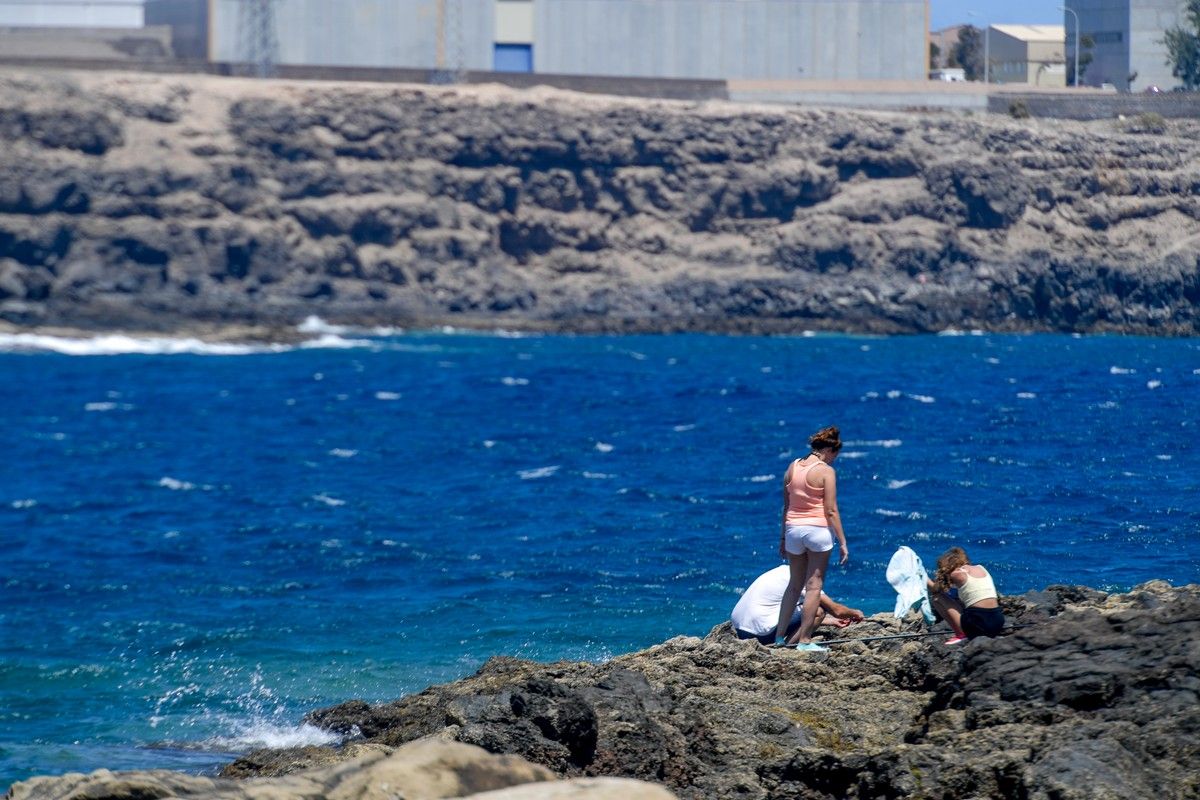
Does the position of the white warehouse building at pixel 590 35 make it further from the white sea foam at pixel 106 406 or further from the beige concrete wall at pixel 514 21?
the white sea foam at pixel 106 406

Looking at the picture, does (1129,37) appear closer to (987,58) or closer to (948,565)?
(987,58)

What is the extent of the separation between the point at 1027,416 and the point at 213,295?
4160cm

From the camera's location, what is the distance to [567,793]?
5.40 metres

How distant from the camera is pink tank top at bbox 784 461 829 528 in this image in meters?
10.9

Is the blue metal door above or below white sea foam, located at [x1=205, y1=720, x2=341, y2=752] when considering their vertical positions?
above

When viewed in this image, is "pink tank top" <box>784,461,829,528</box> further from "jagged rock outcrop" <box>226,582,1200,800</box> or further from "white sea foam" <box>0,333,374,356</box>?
"white sea foam" <box>0,333,374,356</box>

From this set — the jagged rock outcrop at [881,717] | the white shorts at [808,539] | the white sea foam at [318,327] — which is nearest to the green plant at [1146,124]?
the white sea foam at [318,327]

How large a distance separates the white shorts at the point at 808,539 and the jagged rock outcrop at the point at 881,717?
2.21 feet

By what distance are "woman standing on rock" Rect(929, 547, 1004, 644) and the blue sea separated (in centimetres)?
428

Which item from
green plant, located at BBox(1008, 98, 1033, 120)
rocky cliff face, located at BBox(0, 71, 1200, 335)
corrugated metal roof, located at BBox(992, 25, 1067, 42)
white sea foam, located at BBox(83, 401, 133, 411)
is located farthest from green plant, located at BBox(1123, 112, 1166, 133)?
white sea foam, located at BBox(83, 401, 133, 411)

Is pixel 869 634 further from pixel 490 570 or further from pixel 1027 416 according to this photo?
pixel 1027 416

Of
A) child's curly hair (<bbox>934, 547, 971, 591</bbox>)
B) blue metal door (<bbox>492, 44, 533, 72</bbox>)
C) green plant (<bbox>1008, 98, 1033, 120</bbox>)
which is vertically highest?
blue metal door (<bbox>492, 44, 533, 72</bbox>)

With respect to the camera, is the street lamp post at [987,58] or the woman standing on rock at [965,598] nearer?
the woman standing on rock at [965,598]

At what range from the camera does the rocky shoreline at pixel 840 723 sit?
7.08 m
